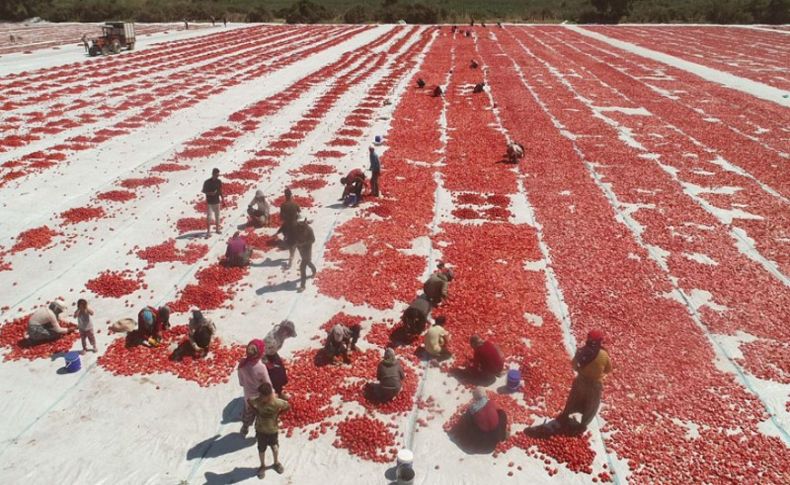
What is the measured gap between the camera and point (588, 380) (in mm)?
9969

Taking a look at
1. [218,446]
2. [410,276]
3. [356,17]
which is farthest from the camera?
[356,17]

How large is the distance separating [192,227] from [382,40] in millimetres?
A: 68833

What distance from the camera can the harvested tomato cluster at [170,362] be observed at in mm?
11805

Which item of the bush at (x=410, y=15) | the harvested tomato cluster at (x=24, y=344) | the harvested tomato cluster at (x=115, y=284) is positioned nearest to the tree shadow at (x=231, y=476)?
the harvested tomato cluster at (x=24, y=344)

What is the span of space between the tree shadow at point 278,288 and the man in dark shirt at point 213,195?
14.3ft

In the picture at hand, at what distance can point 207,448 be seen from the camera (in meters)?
9.87

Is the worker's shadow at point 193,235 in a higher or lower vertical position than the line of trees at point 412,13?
lower

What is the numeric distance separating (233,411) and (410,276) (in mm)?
7169

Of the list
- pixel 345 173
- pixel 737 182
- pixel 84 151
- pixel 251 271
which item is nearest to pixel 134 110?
pixel 84 151

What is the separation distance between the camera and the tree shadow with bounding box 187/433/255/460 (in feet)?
32.0

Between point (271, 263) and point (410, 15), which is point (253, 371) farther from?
point (410, 15)

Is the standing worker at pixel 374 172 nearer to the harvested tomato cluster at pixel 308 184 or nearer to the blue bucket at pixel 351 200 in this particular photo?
the blue bucket at pixel 351 200

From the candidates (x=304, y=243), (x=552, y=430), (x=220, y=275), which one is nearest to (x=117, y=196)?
(x=220, y=275)

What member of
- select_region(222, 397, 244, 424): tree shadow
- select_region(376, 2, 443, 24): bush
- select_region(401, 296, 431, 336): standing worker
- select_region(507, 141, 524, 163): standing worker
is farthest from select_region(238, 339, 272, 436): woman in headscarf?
select_region(376, 2, 443, 24): bush
